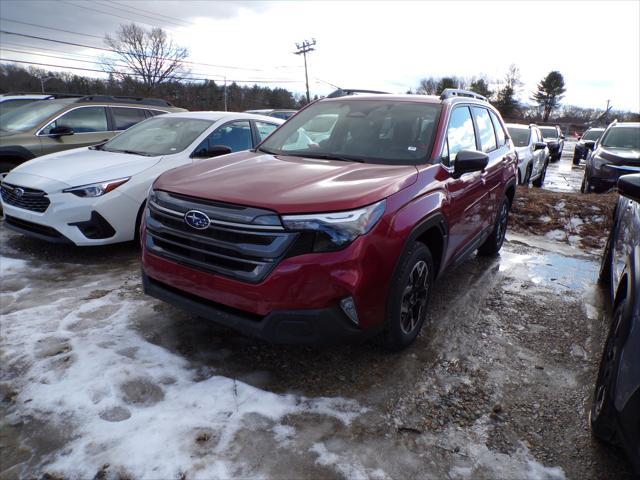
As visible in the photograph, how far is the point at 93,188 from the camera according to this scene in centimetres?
457

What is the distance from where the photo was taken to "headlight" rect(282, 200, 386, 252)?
2449 mm

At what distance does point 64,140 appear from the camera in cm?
707

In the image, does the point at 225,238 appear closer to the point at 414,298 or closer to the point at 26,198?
the point at 414,298

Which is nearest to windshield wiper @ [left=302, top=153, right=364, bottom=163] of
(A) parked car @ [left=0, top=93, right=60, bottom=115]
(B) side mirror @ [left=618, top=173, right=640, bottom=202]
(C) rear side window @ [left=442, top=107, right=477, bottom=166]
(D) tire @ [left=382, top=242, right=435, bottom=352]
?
(C) rear side window @ [left=442, top=107, right=477, bottom=166]

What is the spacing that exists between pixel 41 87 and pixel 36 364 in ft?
191

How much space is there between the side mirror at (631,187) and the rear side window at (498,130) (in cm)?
275

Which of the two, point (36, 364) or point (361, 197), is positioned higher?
point (361, 197)

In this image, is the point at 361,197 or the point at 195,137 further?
the point at 195,137

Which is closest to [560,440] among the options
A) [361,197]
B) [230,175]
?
[361,197]

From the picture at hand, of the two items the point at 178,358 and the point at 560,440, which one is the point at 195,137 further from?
the point at 560,440

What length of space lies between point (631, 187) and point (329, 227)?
1688 millimetres

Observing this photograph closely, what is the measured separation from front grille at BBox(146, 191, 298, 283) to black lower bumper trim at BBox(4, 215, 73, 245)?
2365 millimetres

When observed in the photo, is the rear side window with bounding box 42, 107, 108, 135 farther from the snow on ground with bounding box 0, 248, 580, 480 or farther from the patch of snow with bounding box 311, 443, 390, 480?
the patch of snow with bounding box 311, 443, 390, 480

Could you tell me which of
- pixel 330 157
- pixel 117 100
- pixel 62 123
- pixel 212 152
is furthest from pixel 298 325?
pixel 117 100
